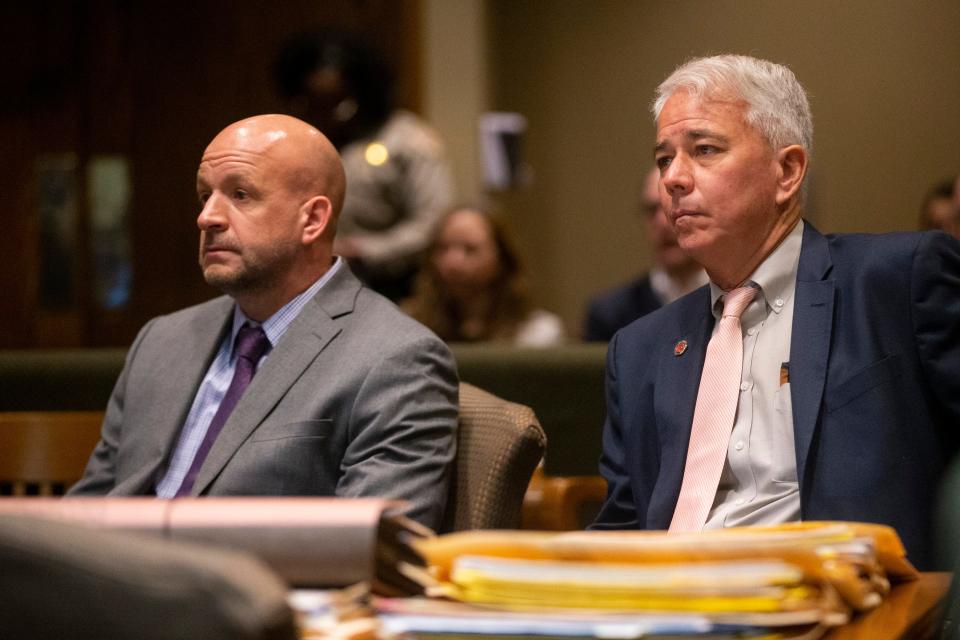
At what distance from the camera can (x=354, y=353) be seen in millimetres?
2082

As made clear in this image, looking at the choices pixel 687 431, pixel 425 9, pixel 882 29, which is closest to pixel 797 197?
pixel 687 431

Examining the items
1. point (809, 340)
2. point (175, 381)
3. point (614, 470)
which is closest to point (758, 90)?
point (809, 340)

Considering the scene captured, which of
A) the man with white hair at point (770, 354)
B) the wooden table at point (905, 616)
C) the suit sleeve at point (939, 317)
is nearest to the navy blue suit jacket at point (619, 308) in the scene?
the man with white hair at point (770, 354)

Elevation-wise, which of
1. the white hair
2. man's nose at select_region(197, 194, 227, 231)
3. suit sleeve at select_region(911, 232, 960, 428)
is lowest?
suit sleeve at select_region(911, 232, 960, 428)

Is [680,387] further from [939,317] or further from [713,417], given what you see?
[939,317]

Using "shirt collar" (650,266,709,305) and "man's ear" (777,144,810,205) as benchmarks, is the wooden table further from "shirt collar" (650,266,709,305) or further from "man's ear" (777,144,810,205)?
"shirt collar" (650,266,709,305)

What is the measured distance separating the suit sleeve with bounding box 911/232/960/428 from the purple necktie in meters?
1.14

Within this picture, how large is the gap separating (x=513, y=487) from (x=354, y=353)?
371 mm

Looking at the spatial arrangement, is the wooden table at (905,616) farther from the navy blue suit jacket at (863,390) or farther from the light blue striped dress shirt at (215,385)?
the light blue striped dress shirt at (215,385)

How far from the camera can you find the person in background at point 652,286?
12.9 ft

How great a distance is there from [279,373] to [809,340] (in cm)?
88

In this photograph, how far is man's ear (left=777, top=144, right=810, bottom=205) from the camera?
1.95 m

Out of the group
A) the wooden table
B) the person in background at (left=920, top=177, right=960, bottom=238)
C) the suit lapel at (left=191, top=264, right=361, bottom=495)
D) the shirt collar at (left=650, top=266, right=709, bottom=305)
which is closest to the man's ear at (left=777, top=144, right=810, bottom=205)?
the suit lapel at (left=191, top=264, right=361, bottom=495)

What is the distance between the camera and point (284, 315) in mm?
2270
